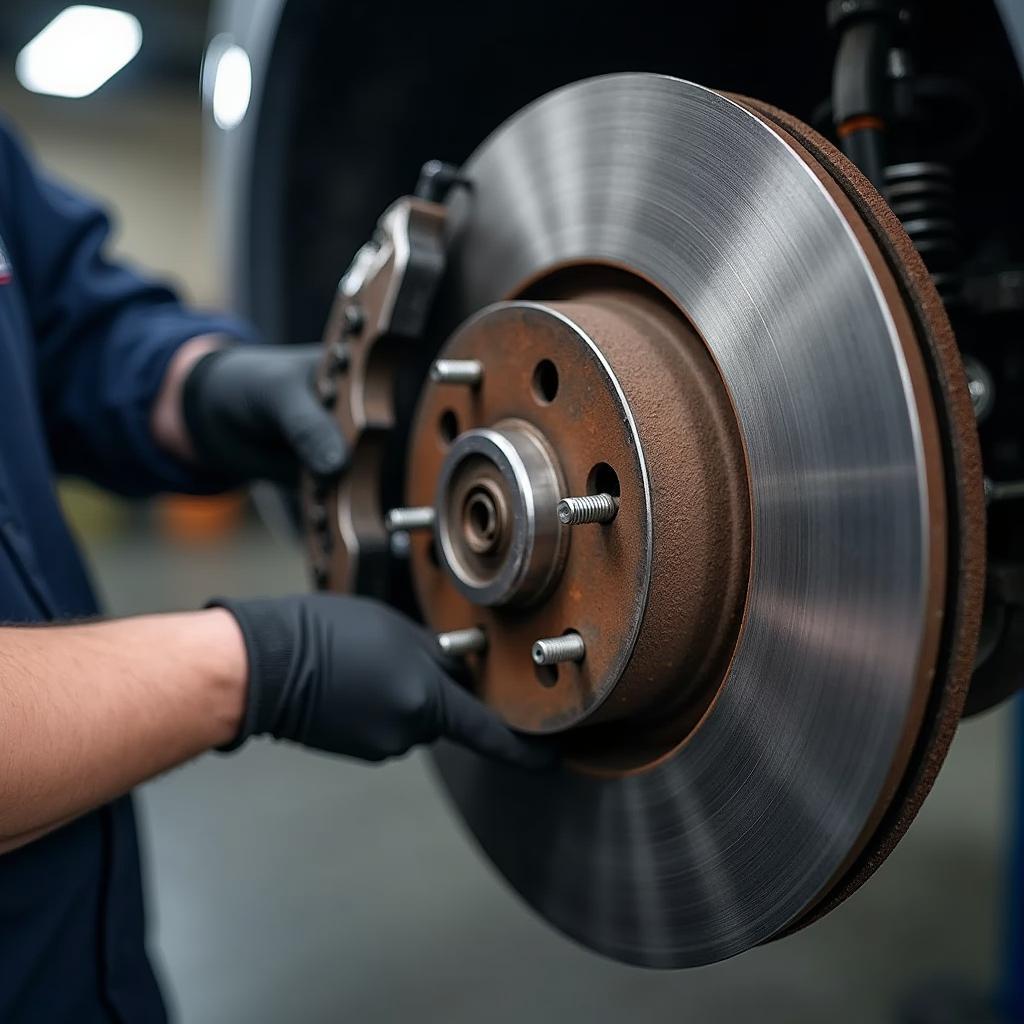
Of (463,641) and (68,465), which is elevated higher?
(68,465)

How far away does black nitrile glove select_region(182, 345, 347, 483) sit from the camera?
0.69m

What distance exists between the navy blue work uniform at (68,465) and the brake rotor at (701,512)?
0.26 metres

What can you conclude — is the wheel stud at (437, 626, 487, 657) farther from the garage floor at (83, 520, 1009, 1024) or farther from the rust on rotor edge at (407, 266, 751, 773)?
the garage floor at (83, 520, 1009, 1024)

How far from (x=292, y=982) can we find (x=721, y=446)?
97cm

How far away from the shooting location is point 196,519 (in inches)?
177

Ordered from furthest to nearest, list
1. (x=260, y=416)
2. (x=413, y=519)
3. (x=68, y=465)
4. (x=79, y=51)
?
(x=79, y=51) → (x=68, y=465) → (x=260, y=416) → (x=413, y=519)

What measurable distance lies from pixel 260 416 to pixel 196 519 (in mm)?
3937

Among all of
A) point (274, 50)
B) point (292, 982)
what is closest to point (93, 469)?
point (274, 50)

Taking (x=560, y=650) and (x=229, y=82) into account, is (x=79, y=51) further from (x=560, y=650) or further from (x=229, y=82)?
(x=560, y=650)

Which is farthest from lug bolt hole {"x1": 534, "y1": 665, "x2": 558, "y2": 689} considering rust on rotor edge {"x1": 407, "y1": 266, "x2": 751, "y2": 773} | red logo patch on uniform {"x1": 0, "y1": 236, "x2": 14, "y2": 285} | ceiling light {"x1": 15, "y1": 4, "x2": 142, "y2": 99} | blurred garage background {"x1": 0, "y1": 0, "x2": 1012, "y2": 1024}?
ceiling light {"x1": 15, "y1": 4, "x2": 142, "y2": 99}

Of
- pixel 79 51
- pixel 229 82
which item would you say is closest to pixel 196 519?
pixel 79 51

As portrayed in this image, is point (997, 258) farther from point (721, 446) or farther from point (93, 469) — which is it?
point (93, 469)

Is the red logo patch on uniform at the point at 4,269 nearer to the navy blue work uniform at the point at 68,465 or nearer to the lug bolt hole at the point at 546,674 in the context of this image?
the navy blue work uniform at the point at 68,465

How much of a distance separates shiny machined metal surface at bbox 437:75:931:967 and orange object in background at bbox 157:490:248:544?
164 inches
